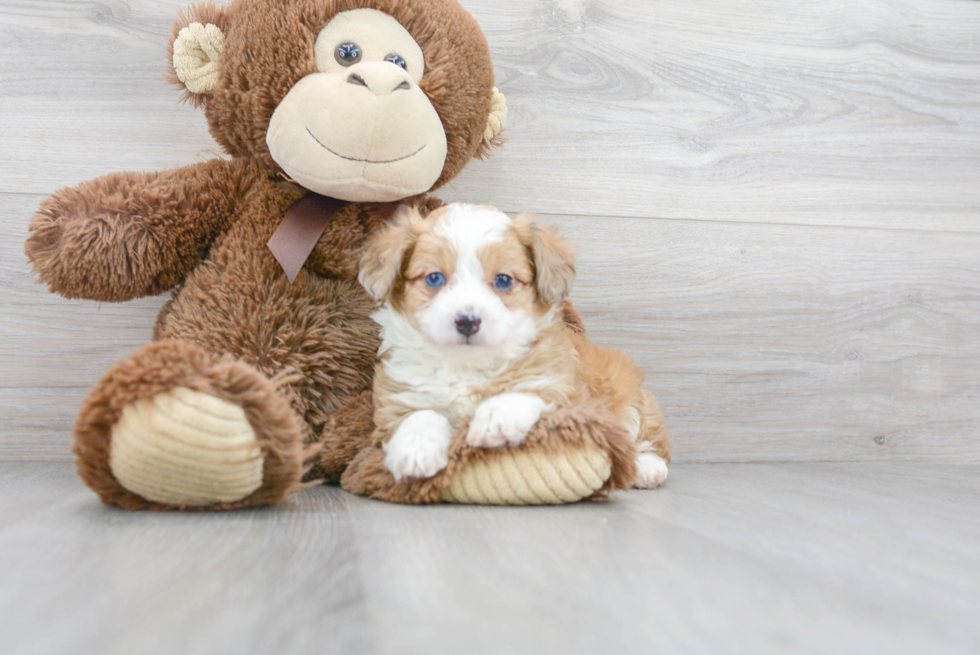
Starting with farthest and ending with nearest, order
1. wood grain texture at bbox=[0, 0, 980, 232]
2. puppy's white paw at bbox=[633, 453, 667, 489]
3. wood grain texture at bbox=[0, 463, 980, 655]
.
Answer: wood grain texture at bbox=[0, 0, 980, 232]
puppy's white paw at bbox=[633, 453, 667, 489]
wood grain texture at bbox=[0, 463, 980, 655]

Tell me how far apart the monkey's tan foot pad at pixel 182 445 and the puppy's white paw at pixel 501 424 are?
287 millimetres

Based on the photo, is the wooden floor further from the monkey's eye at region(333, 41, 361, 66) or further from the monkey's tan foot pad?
the monkey's eye at region(333, 41, 361, 66)

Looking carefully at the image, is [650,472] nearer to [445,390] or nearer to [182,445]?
[445,390]

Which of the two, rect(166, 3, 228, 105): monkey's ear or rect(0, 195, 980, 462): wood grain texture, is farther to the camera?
rect(0, 195, 980, 462): wood grain texture

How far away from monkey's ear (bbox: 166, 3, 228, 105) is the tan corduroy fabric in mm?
735

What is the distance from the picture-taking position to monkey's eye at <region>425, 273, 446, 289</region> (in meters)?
1.12

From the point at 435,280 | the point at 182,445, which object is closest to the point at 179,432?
the point at 182,445

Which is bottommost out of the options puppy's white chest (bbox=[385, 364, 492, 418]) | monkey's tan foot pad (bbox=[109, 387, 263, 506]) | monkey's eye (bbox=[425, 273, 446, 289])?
puppy's white chest (bbox=[385, 364, 492, 418])

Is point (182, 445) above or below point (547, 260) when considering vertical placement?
below

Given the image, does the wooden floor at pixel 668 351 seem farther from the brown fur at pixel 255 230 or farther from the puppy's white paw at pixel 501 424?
the brown fur at pixel 255 230

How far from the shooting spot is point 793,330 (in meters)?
1.70

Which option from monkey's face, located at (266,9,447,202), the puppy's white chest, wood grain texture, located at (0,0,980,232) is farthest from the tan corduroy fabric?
wood grain texture, located at (0,0,980,232)

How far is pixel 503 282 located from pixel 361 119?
31 centimetres

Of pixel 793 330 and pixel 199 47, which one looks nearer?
pixel 199 47
